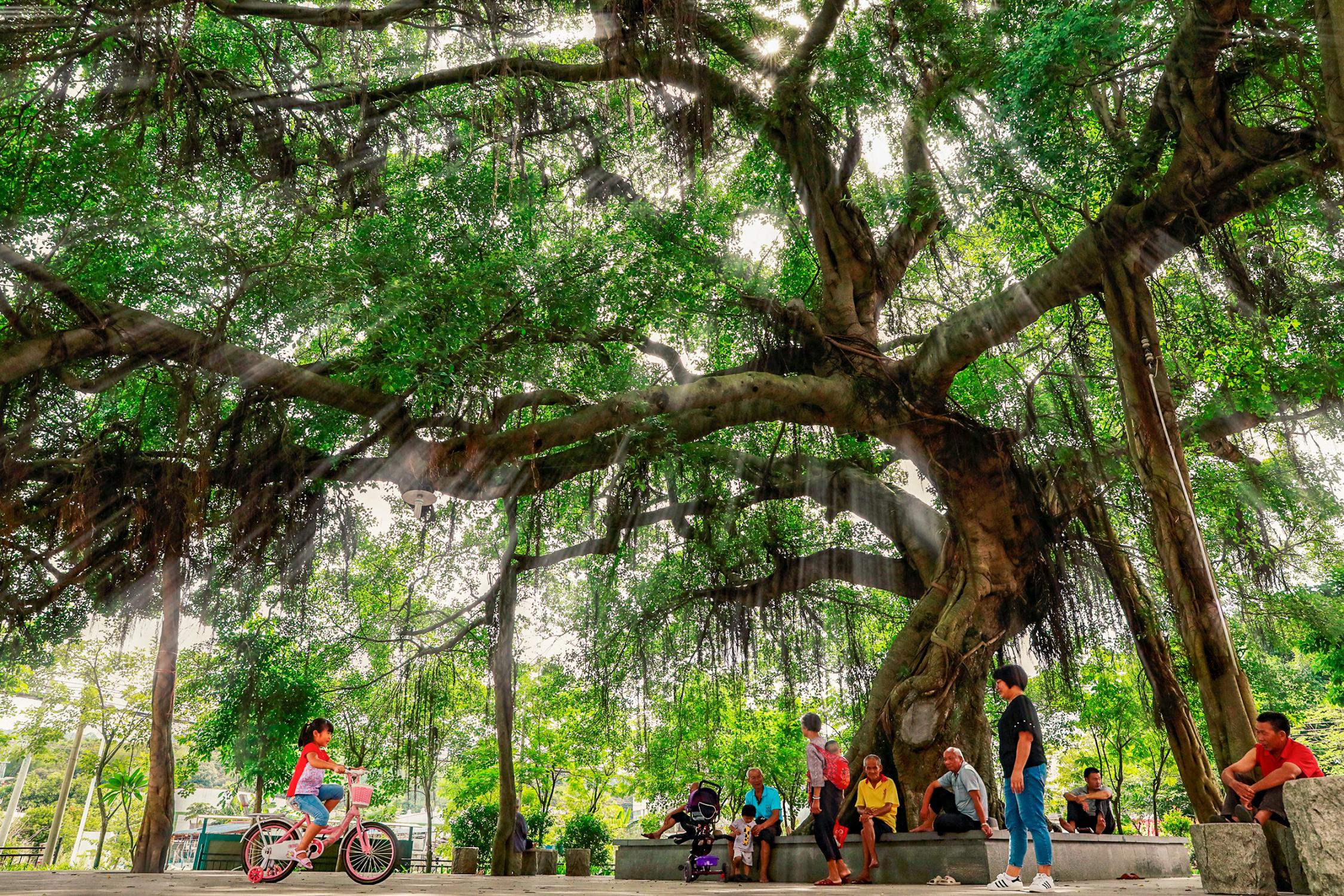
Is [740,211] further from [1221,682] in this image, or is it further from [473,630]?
[1221,682]

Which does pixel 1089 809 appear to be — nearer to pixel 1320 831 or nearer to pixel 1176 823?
pixel 1320 831

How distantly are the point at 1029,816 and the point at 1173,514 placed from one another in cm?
240

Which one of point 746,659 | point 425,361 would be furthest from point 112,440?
point 746,659

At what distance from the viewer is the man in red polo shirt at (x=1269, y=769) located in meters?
4.20

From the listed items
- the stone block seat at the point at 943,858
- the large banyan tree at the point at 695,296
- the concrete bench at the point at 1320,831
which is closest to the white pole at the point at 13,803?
the large banyan tree at the point at 695,296

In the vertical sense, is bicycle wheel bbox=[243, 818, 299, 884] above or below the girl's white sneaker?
above

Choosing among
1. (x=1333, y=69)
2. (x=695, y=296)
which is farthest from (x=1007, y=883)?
(x=695, y=296)

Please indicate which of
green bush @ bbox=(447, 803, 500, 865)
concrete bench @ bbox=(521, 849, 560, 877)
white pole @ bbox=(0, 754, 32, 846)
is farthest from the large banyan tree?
white pole @ bbox=(0, 754, 32, 846)

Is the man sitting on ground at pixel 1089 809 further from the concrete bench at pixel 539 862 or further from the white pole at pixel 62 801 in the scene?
the white pole at pixel 62 801

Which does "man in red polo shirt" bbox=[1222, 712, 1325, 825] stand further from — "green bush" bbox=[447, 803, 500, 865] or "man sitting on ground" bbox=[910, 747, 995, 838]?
"green bush" bbox=[447, 803, 500, 865]

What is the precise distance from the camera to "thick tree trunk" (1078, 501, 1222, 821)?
680 cm

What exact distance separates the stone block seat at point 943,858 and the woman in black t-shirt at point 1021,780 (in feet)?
2.51

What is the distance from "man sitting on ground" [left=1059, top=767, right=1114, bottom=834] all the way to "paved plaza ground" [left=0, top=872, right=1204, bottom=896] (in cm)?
79

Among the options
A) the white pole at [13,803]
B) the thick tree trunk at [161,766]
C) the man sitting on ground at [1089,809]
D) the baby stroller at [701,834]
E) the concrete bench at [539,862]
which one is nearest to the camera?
the baby stroller at [701,834]
